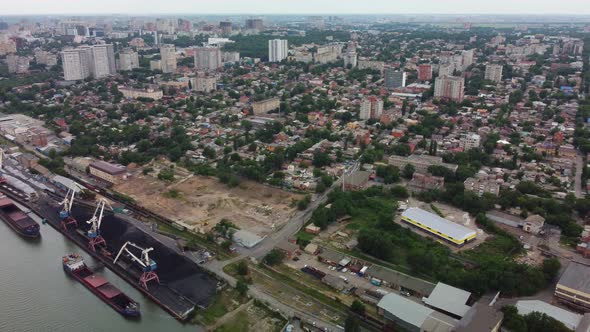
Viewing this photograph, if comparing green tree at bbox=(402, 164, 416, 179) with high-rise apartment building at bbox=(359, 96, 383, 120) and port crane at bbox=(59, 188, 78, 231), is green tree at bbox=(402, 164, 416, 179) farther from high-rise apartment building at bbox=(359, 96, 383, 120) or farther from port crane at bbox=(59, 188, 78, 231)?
port crane at bbox=(59, 188, 78, 231)

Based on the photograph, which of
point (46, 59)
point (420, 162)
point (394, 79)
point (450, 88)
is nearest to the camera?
point (420, 162)

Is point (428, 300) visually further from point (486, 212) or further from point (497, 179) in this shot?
point (497, 179)

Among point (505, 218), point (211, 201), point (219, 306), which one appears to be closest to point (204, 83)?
point (211, 201)

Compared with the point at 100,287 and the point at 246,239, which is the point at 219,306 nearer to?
the point at 246,239

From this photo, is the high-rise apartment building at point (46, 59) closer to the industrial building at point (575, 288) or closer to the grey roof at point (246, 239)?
the grey roof at point (246, 239)

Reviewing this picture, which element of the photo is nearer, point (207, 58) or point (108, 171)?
point (108, 171)

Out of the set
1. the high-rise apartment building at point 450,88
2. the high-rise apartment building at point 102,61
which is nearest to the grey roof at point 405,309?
the high-rise apartment building at point 450,88

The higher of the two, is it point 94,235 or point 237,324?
point 94,235
